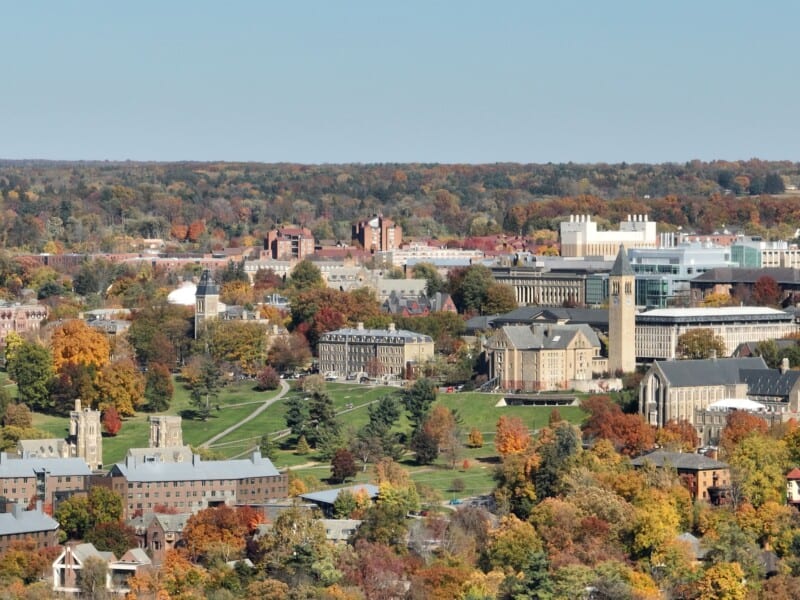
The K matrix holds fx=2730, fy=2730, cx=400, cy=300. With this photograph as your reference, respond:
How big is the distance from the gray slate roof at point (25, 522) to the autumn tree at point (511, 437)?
1619 cm

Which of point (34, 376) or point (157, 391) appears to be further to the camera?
point (34, 376)

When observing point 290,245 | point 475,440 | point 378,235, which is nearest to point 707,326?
point 475,440

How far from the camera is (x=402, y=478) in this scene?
83.1 m

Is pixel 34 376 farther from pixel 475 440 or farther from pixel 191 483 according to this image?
pixel 191 483

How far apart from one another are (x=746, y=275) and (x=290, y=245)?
4995cm

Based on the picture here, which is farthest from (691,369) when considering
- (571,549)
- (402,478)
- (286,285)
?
(286,285)

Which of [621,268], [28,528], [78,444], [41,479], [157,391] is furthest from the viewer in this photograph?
[621,268]

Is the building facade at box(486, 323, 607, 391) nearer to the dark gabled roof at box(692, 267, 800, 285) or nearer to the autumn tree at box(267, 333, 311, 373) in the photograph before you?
the autumn tree at box(267, 333, 311, 373)

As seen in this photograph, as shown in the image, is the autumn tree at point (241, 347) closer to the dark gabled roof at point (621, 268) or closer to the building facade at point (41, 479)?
the dark gabled roof at point (621, 268)

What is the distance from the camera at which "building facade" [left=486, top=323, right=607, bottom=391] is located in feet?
336

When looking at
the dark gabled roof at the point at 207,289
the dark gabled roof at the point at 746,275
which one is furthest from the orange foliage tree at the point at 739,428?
the dark gabled roof at the point at 746,275

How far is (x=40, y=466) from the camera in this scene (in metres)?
85.3

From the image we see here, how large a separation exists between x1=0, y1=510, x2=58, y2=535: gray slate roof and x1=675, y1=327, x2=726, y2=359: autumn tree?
34065 millimetres

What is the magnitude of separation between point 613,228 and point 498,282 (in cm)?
4024
